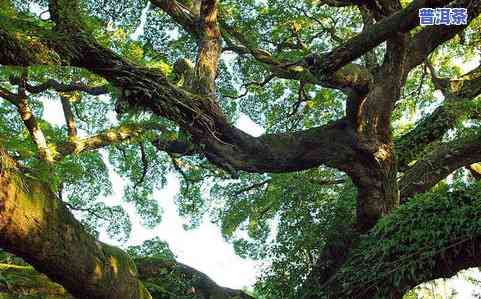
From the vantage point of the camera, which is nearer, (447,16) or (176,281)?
(447,16)

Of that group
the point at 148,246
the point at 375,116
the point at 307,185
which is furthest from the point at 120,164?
the point at 375,116

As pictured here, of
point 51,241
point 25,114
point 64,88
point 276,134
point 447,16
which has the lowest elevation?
point 51,241

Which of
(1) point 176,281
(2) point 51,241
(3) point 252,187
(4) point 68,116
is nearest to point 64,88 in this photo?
(4) point 68,116

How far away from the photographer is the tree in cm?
329

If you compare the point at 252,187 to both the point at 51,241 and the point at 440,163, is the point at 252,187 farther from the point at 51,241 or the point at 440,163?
the point at 51,241

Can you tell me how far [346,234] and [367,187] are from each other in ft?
2.90

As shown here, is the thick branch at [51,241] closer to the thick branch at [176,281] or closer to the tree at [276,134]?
the tree at [276,134]

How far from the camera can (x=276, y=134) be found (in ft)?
16.2

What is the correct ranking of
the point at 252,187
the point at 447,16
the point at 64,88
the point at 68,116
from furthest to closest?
the point at 252,187 < the point at 68,116 < the point at 64,88 < the point at 447,16

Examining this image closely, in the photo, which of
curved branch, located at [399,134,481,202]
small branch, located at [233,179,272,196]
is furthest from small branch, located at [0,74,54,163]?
curved branch, located at [399,134,481,202]

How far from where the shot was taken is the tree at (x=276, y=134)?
3.29m

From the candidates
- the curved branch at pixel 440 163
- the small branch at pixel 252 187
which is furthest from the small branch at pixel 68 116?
the curved branch at pixel 440 163

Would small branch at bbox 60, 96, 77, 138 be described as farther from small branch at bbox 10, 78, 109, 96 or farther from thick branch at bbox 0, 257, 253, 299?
thick branch at bbox 0, 257, 253, 299

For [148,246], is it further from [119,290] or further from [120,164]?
[119,290]
